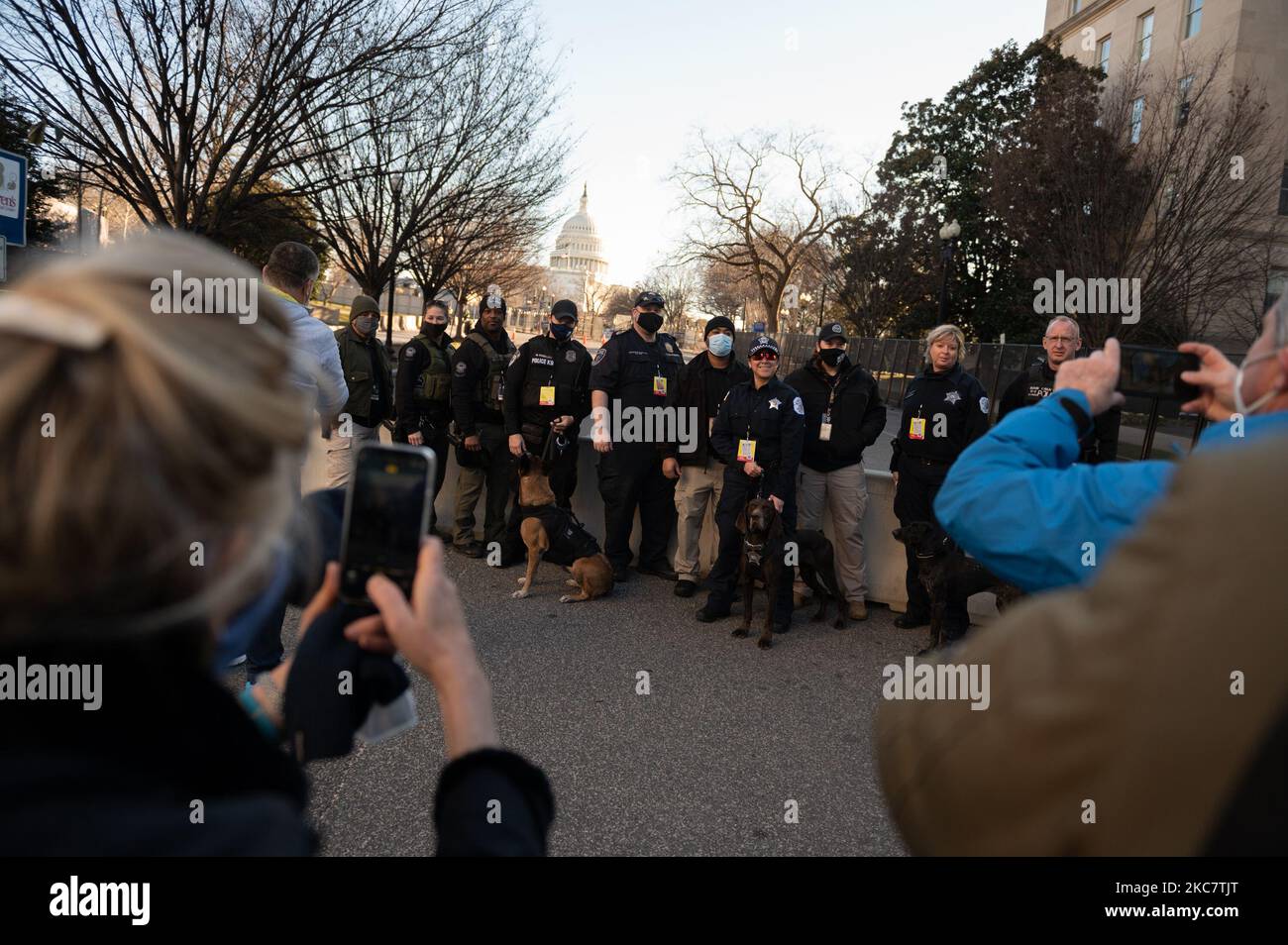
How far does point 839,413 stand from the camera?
25.0ft

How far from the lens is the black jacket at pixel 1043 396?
596 centimetres

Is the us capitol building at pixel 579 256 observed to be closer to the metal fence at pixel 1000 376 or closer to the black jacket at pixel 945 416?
the metal fence at pixel 1000 376

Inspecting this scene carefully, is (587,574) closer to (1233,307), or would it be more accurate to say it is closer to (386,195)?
(386,195)

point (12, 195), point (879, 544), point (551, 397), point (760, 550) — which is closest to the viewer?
point (760, 550)

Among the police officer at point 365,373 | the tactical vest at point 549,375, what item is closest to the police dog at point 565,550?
the tactical vest at point 549,375

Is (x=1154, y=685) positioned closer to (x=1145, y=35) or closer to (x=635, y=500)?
(x=635, y=500)

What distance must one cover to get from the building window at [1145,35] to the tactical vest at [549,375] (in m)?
37.8

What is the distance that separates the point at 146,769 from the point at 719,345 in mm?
7349

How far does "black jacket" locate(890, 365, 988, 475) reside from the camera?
283 inches

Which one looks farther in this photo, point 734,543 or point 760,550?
point 734,543

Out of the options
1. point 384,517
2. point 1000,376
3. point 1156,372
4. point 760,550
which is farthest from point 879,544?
point 1000,376

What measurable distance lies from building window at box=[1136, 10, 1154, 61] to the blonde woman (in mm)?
43755

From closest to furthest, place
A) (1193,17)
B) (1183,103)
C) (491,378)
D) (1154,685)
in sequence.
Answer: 1. (1154,685)
2. (491,378)
3. (1183,103)
4. (1193,17)

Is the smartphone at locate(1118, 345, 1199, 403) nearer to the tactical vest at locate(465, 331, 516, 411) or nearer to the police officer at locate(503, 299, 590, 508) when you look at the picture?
the police officer at locate(503, 299, 590, 508)
